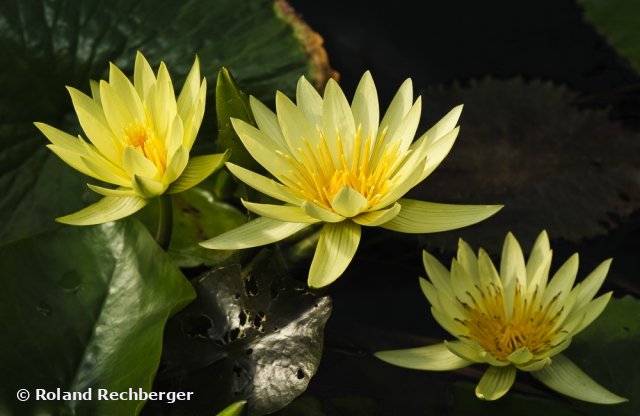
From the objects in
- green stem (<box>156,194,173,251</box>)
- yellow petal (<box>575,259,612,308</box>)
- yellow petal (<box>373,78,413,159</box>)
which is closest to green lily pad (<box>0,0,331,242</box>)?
green stem (<box>156,194,173,251</box>)

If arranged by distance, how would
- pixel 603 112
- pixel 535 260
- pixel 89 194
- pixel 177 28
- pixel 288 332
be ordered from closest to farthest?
1. pixel 288 332
2. pixel 535 260
3. pixel 89 194
4. pixel 177 28
5. pixel 603 112

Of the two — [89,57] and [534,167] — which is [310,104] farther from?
[534,167]

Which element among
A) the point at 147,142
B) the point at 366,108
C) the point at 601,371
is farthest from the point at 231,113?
the point at 601,371

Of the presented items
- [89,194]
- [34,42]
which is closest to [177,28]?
[34,42]

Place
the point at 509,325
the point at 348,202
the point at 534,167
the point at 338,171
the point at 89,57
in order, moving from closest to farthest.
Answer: the point at 348,202
the point at 338,171
the point at 509,325
the point at 89,57
the point at 534,167

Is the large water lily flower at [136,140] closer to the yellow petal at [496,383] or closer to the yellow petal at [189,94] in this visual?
the yellow petal at [189,94]

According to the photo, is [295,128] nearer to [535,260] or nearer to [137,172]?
[137,172]
